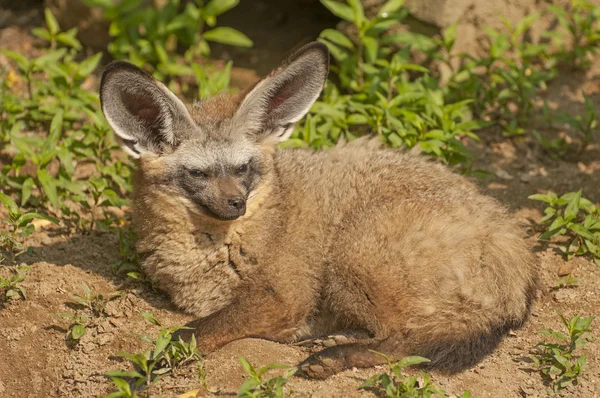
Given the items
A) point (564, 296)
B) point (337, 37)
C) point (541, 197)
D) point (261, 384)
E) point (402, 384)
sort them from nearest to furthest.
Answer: point (261, 384), point (402, 384), point (564, 296), point (541, 197), point (337, 37)

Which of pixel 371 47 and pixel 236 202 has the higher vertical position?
pixel 236 202

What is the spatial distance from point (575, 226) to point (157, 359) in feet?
9.91

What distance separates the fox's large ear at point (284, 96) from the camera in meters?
4.67

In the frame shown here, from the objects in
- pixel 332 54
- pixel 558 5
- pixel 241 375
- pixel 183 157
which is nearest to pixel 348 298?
pixel 241 375

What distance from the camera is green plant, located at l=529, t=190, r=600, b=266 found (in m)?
5.26

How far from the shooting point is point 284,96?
488 centimetres

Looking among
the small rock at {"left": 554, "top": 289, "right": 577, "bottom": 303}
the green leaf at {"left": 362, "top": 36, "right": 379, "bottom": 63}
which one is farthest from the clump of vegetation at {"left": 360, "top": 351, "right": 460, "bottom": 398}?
the green leaf at {"left": 362, "top": 36, "right": 379, "bottom": 63}

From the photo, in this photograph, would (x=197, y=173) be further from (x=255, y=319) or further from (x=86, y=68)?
(x=86, y=68)

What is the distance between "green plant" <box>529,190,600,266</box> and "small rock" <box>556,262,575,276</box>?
2.0 inches

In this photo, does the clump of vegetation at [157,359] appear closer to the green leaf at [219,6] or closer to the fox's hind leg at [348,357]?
the fox's hind leg at [348,357]

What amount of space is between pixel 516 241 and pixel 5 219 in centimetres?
360

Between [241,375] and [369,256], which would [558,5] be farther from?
[241,375]

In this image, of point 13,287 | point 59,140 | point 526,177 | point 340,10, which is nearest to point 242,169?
point 13,287

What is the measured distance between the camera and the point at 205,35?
7.30 meters
